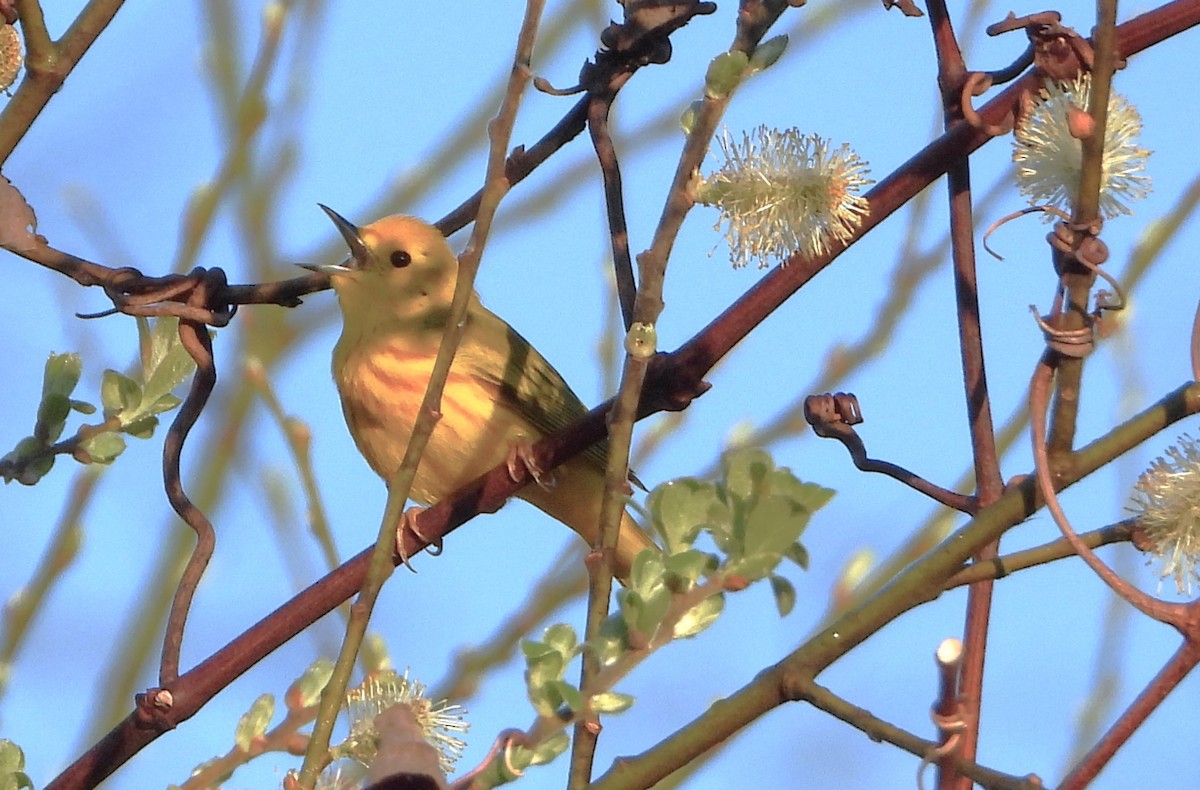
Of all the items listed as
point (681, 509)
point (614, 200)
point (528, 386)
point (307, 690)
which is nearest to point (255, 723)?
point (307, 690)

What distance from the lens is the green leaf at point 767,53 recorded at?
1253 millimetres

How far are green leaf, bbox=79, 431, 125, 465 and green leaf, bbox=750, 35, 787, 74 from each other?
719 millimetres

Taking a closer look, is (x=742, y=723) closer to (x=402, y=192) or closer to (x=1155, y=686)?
(x=1155, y=686)

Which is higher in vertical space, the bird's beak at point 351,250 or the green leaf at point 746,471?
the bird's beak at point 351,250

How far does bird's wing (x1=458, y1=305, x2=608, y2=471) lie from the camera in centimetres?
346

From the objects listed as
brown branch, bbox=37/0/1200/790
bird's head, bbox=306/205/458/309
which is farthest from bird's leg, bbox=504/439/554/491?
bird's head, bbox=306/205/458/309

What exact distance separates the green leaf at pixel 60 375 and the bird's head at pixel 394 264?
2034mm

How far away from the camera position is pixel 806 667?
1.11 m

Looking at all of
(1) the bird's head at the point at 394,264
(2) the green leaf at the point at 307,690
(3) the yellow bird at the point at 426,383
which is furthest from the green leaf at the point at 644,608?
(1) the bird's head at the point at 394,264

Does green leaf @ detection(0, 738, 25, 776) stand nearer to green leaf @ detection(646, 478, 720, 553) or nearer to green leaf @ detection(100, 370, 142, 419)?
green leaf @ detection(100, 370, 142, 419)

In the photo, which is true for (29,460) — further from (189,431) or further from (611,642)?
(611,642)

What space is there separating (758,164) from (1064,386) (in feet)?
1.06

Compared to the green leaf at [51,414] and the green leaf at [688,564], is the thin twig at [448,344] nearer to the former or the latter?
the green leaf at [688,564]

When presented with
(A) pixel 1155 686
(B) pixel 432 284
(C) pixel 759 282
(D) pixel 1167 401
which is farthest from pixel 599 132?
(B) pixel 432 284
